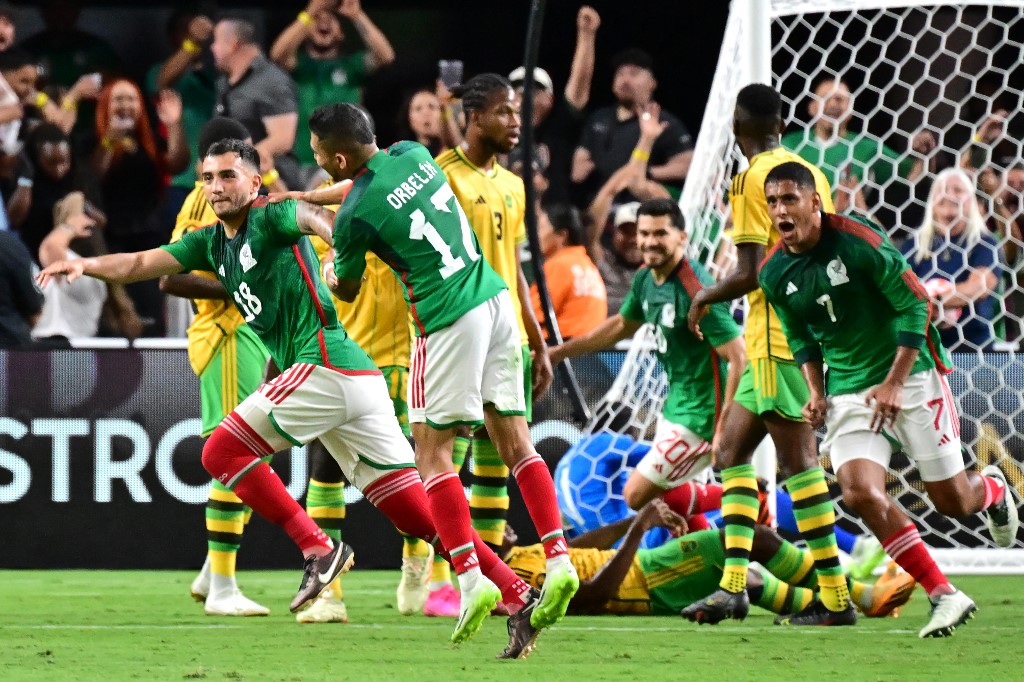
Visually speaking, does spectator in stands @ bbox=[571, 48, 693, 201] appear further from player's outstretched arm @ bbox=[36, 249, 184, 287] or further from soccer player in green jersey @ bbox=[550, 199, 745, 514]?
player's outstretched arm @ bbox=[36, 249, 184, 287]

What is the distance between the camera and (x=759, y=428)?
20.8ft

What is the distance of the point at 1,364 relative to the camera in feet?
27.6

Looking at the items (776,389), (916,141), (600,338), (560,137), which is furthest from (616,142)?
(776,389)

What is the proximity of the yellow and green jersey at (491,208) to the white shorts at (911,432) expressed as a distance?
4.32ft

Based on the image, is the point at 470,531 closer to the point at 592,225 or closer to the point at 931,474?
the point at 931,474

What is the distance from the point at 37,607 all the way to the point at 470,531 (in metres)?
2.67

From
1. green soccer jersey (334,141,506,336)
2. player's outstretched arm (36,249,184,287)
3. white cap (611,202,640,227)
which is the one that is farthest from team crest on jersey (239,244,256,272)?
white cap (611,202,640,227)

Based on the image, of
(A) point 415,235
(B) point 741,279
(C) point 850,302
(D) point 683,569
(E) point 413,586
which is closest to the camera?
(A) point 415,235

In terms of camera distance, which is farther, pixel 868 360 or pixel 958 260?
pixel 958 260

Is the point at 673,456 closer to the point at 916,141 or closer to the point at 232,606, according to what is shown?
the point at 232,606

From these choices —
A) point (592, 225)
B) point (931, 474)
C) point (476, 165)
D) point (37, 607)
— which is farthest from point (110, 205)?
point (931, 474)

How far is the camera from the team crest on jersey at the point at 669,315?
267 inches

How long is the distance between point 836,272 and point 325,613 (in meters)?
2.40

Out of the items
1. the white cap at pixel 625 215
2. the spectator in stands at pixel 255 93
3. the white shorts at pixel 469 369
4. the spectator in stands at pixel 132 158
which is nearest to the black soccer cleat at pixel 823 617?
the white shorts at pixel 469 369
